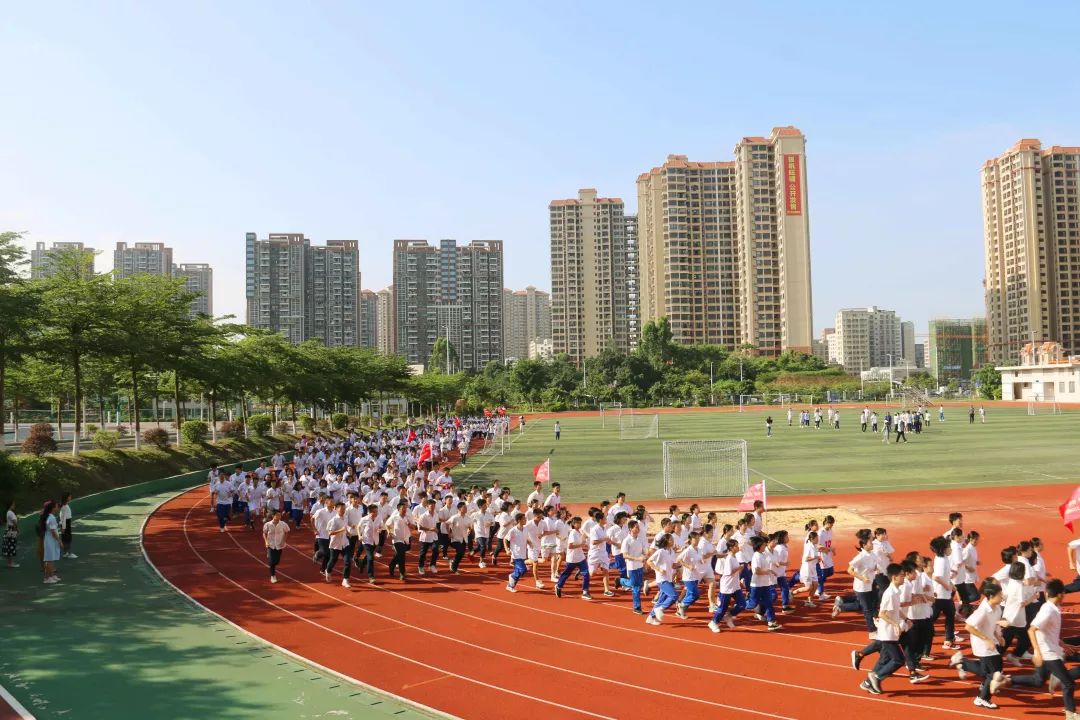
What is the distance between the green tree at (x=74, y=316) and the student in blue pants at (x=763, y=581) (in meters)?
21.7

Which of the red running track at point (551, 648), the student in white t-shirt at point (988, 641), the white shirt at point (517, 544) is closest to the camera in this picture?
the student in white t-shirt at point (988, 641)

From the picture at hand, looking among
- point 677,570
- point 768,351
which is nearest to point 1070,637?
point 677,570

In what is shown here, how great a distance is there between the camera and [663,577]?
1145 centimetres

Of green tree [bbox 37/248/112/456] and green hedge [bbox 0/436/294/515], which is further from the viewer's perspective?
green tree [bbox 37/248/112/456]

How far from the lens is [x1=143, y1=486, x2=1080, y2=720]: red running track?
8.29m

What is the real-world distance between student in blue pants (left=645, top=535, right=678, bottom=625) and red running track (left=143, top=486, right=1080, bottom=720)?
25cm

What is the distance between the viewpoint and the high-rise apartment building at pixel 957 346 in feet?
564

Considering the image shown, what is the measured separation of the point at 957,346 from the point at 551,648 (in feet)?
624

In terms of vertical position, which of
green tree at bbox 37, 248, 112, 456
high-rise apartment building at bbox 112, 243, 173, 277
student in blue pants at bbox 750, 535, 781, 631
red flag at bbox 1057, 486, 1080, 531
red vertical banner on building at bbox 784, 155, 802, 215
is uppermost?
red vertical banner on building at bbox 784, 155, 802, 215

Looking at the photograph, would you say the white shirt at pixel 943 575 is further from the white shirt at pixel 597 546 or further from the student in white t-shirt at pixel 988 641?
the white shirt at pixel 597 546

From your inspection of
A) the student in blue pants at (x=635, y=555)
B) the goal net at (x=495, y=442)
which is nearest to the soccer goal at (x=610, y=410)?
the goal net at (x=495, y=442)

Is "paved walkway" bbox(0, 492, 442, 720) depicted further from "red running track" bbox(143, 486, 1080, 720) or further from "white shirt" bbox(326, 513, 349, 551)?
"white shirt" bbox(326, 513, 349, 551)

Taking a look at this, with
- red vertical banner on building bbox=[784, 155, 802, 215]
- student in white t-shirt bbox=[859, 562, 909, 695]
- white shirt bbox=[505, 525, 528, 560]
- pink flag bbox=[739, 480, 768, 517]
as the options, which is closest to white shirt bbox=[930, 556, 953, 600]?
student in white t-shirt bbox=[859, 562, 909, 695]

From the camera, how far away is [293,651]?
10.3 m
